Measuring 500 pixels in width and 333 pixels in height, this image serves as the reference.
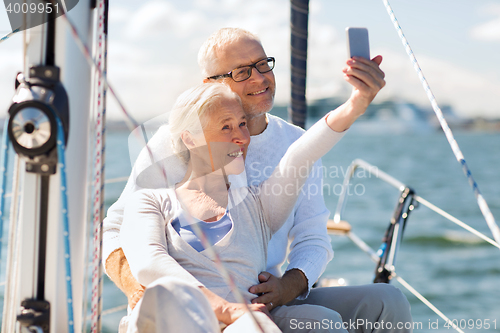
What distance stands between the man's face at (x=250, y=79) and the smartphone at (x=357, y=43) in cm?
43

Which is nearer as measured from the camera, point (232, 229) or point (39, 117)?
point (39, 117)

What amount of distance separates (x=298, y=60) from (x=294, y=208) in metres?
0.73

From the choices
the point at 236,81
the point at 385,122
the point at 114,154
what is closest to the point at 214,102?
the point at 236,81

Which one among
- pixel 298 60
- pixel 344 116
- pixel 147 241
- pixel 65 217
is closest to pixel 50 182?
pixel 65 217

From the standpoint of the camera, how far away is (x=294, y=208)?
4.10ft

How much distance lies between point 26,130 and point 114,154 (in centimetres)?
1300

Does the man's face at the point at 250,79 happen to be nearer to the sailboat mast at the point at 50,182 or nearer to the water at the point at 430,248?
the water at the point at 430,248

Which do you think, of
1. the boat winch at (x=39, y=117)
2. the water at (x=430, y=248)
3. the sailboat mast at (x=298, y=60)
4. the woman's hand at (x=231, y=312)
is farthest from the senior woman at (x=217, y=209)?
the sailboat mast at (x=298, y=60)

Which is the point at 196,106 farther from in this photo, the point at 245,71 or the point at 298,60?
the point at 298,60

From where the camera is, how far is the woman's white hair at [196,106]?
1046 mm

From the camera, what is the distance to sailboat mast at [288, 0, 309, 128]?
5.74ft

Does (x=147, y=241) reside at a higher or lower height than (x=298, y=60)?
lower

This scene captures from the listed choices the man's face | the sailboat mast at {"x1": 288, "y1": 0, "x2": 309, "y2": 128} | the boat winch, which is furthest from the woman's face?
the sailboat mast at {"x1": 288, "y1": 0, "x2": 309, "y2": 128}

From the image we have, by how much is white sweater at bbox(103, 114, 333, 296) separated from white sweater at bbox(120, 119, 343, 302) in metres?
0.10
